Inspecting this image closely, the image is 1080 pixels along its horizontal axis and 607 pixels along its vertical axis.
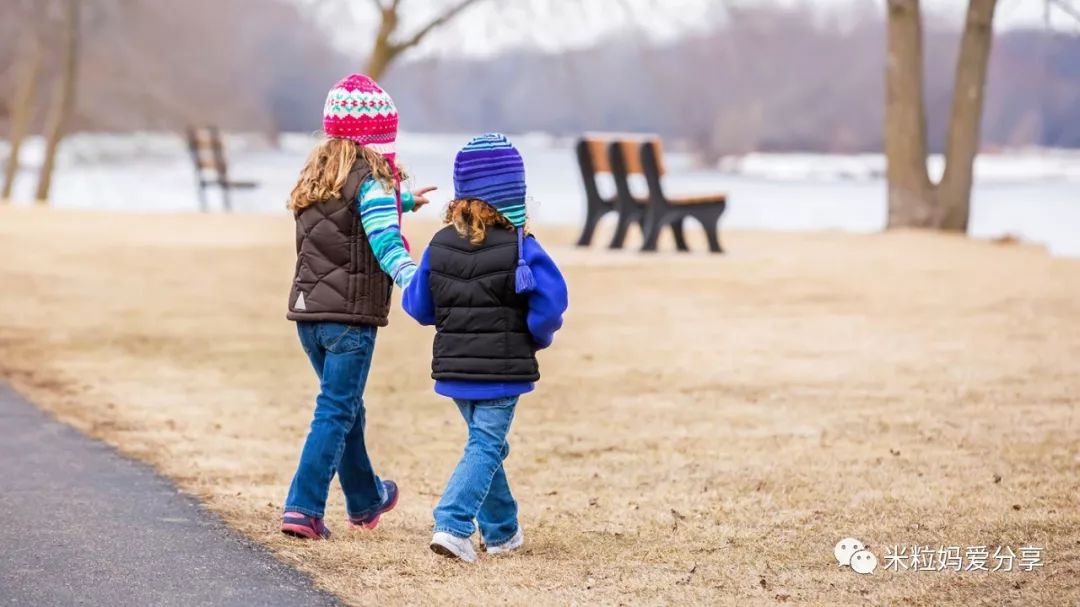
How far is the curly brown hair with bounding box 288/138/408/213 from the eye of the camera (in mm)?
4605

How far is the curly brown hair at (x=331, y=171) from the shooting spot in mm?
4605

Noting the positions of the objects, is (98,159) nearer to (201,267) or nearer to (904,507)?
(201,267)

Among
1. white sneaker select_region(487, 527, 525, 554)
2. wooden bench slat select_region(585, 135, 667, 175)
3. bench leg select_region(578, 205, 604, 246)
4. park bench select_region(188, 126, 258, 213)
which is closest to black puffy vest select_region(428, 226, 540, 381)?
white sneaker select_region(487, 527, 525, 554)

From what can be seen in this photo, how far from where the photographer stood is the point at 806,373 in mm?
8578

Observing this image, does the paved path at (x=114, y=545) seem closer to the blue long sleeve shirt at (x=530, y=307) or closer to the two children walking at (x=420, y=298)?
the two children walking at (x=420, y=298)

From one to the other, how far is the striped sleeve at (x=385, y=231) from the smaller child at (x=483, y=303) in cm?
6

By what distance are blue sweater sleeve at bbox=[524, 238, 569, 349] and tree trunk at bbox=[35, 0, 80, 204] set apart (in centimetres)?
2366

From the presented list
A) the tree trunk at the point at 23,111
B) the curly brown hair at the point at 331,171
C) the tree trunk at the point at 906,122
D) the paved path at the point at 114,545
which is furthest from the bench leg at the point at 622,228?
the tree trunk at the point at 23,111

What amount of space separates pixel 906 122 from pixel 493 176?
13.4 metres

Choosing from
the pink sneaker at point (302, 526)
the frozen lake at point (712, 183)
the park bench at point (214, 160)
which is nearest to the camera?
the pink sneaker at point (302, 526)

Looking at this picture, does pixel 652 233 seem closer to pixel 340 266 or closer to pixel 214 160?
pixel 214 160

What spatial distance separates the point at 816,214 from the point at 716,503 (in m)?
18.4

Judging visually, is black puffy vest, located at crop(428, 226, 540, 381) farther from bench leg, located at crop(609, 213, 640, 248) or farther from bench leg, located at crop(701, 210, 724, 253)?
bench leg, located at crop(609, 213, 640, 248)

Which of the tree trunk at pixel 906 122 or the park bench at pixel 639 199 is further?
the tree trunk at pixel 906 122
